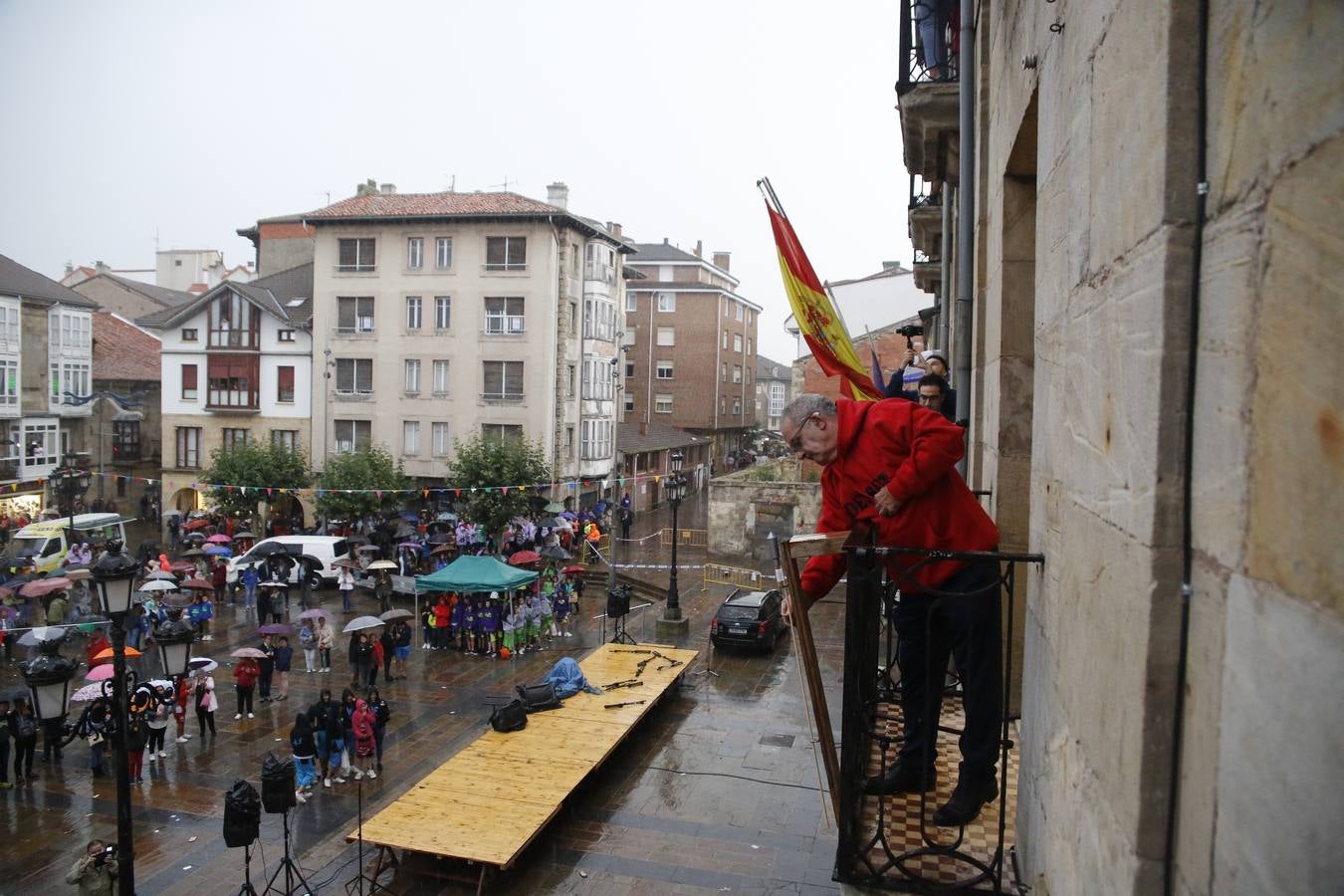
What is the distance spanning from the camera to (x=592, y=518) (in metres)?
37.3

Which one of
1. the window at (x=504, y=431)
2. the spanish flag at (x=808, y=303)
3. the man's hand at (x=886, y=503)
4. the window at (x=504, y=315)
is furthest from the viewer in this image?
the window at (x=504, y=315)

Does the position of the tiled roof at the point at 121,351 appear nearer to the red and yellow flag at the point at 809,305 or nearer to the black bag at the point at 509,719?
the black bag at the point at 509,719

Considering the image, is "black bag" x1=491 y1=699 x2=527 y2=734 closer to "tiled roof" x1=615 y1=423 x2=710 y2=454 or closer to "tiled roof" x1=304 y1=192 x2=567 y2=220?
"tiled roof" x1=304 y1=192 x2=567 y2=220

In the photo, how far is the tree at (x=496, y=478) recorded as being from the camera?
1325 inches

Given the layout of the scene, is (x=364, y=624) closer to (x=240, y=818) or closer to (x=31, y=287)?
(x=240, y=818)

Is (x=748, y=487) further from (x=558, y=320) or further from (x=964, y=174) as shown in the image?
(x=964, y=174)

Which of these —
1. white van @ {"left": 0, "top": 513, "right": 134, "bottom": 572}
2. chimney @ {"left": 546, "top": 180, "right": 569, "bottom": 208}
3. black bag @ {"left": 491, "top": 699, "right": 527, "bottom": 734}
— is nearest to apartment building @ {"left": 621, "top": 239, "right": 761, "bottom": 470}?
chimney @ {"left": 546, "top": 180, "right": 569, "bottom": 208}

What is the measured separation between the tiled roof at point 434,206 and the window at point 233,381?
22.1 feet

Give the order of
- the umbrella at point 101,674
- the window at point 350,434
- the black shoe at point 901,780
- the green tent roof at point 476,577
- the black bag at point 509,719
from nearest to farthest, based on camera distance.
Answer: the black shoe at point 901,780 → the black bag at point 509,719 → the umbrella at point 101,674 → the green tent roof at point 476,577 → the window at point 350,434

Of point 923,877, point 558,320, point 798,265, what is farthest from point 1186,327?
point 558,320

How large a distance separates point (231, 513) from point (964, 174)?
34.0m

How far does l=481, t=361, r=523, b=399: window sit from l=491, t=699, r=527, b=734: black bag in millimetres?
24560

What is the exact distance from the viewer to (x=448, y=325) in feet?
130

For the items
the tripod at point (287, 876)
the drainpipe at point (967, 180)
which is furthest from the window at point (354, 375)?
the drainpipe at point (967, 180)
